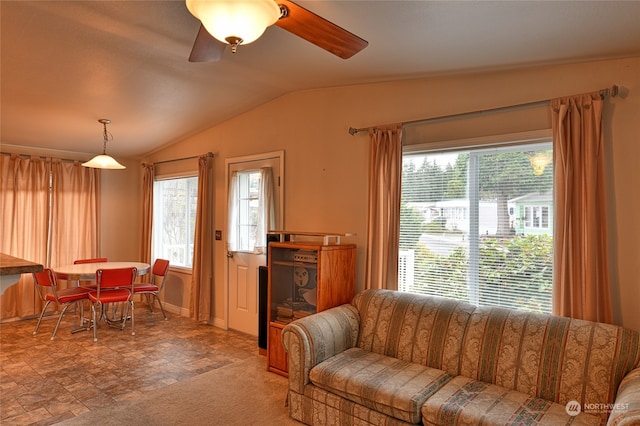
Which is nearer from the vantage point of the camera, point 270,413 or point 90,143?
point 270,413

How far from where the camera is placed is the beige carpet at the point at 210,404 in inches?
101

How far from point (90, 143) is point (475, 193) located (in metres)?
4.85

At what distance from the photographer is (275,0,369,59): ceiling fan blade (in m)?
1.68

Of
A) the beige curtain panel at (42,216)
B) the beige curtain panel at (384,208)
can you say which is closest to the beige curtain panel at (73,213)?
the beige curtain panel at (42,216)

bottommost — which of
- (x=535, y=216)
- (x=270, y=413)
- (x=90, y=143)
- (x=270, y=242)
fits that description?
(x=270, y=413)

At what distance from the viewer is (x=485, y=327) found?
2.44 m

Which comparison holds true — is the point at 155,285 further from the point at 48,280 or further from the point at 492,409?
the point at 492,409

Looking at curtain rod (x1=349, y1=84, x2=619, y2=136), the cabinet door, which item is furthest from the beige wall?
the cabinet door

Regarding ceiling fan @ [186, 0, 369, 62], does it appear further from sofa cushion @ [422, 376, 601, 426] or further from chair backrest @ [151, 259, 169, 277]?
chair backrest @ [151, 259, 169, 277]

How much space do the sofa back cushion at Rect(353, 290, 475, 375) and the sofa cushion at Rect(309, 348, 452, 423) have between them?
0.28 ft

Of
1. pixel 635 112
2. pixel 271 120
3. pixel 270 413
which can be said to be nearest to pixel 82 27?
pixel 271 120

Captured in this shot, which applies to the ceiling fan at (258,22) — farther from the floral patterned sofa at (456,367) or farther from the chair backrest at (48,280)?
the chair backrest at (48,280)

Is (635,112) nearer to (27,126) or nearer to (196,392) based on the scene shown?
(196,392)

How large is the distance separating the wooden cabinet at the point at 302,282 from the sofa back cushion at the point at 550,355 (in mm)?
1107
